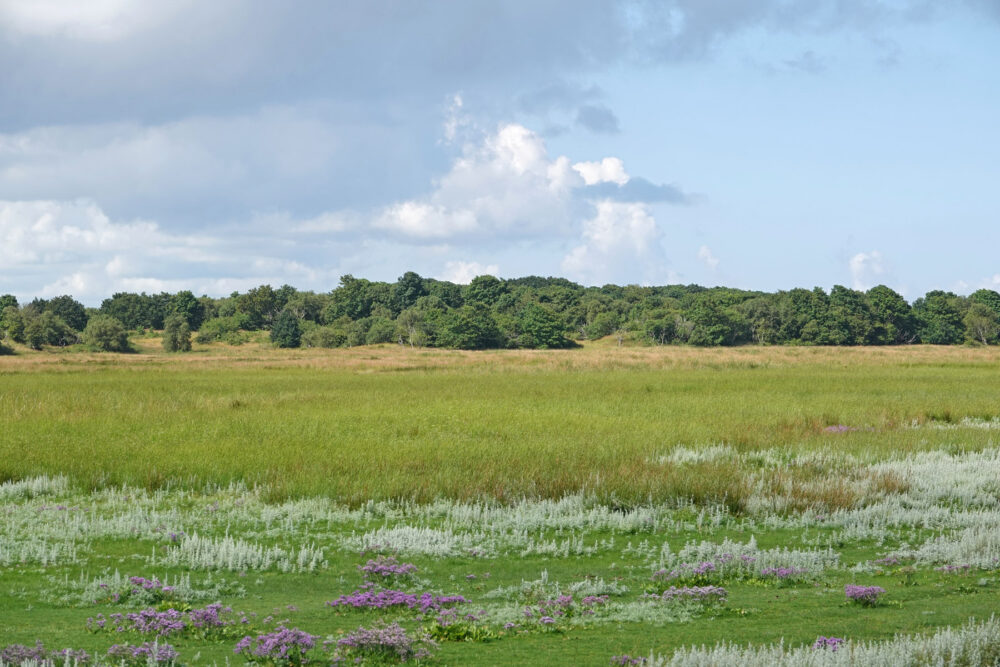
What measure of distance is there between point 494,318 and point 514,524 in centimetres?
12783

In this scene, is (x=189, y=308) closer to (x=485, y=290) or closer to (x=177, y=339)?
(x=177, y=339)

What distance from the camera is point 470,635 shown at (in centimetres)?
848

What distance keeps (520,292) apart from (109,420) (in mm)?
158112

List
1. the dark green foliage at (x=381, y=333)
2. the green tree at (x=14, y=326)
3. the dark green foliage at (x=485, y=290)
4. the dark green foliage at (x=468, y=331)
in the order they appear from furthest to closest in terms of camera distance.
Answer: the dark green foliage at (x=485, y=290) < the dark green foliage at (x=381, y=333) < the dark green foliage at (x=468, y=331) < the green tree at (x=14, y=326)

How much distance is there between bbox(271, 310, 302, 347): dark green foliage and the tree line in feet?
0.71

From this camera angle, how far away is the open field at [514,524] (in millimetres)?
8789

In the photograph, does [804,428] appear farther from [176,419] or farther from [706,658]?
[706,658]

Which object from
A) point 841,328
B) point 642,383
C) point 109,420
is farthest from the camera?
point 841,328

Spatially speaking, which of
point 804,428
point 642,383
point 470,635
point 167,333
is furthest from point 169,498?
point 167,333

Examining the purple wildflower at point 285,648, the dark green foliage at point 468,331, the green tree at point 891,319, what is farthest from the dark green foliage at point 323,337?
the purple wildflower at point 285,648

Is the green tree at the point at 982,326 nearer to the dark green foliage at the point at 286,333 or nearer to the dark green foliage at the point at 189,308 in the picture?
the dark green foliage at the point at 286,333

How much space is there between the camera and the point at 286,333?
132625mm

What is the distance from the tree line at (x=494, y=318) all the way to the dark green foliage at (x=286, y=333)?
0.22 meters

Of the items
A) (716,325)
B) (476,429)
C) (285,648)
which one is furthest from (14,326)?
(285,648)
